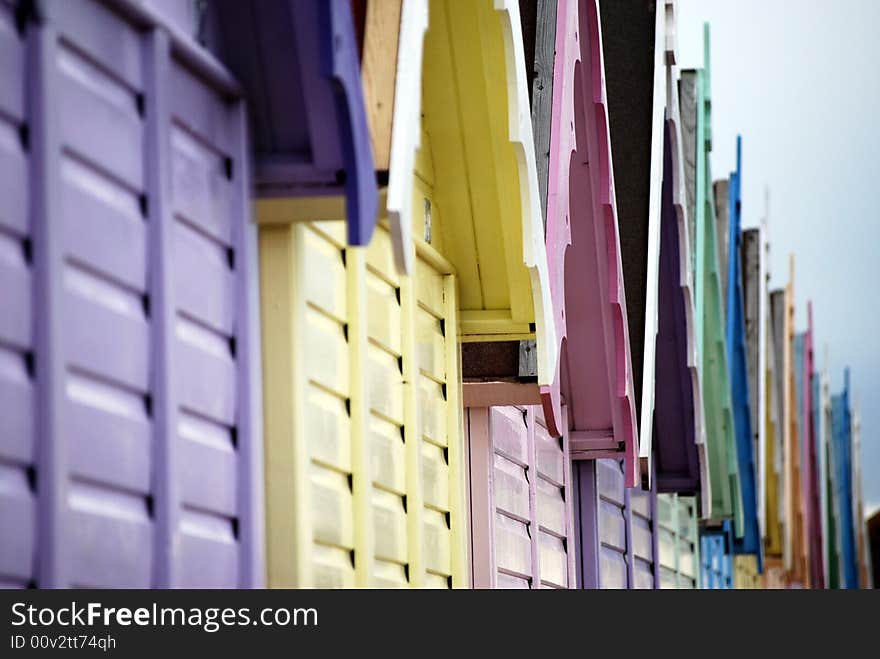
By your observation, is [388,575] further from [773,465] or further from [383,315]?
[773,465]

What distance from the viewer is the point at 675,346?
10.3 meters

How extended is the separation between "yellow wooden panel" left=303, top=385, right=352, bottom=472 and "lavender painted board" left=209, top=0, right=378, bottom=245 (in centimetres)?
64

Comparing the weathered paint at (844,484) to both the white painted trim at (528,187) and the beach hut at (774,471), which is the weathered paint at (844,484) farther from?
the white painted trim at (528,187)

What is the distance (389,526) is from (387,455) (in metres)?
0.24

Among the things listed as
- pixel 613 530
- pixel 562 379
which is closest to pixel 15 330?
pixel 562 379

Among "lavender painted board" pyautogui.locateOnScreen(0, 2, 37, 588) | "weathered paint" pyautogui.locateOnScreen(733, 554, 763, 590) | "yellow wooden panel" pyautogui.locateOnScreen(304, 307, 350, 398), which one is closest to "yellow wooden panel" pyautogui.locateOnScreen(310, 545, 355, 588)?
"yellow wooden panel" pyautogui.locateOnScreen(304, 307, 350, 398)

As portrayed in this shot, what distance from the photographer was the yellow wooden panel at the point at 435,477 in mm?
5824

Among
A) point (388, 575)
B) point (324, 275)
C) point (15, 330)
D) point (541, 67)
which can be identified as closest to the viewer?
point (15, 330)

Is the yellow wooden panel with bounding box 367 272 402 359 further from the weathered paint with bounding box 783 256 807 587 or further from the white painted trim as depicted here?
the weathered paint with bounding box 783 256 807 587

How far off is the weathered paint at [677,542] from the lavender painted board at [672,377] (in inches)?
30.7

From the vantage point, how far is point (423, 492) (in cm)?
575

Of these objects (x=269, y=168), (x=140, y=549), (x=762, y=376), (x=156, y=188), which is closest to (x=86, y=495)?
(x=140, y=549)

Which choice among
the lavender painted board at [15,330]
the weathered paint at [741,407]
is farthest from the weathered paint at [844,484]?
the lavender painted board at [15,330]
